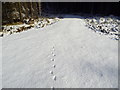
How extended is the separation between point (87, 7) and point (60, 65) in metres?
23.6

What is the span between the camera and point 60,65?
534 centimetres

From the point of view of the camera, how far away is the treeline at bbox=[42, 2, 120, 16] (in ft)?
72.6

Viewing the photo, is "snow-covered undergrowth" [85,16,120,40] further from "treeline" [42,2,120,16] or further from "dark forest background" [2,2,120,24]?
"dark forest background" [2,2,120,24]

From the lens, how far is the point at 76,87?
4074 millimetres

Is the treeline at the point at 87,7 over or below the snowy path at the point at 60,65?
over

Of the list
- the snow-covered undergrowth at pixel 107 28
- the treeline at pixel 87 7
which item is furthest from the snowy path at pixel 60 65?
the treeline at pixel 87 7

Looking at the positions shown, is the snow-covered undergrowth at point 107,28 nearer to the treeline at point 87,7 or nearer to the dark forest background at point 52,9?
the treeline at point 87,7

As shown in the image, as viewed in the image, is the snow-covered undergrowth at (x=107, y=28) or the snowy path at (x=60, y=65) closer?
the snowy path at (x=60, y=65)

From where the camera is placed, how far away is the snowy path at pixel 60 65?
430 cm

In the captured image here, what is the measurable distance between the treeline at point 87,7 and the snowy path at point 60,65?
57.9ft

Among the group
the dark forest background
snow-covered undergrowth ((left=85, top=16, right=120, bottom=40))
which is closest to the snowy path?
snow-covered undergrowth ((left=85, top=16, right=120, bottom=40))

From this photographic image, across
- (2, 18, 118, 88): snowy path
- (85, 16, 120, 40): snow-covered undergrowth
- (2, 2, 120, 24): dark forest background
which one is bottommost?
(2, 18, 118, 88): snowy path

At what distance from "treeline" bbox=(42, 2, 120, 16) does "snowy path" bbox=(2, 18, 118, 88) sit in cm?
1764

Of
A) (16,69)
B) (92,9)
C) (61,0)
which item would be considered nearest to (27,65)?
(16,69)
